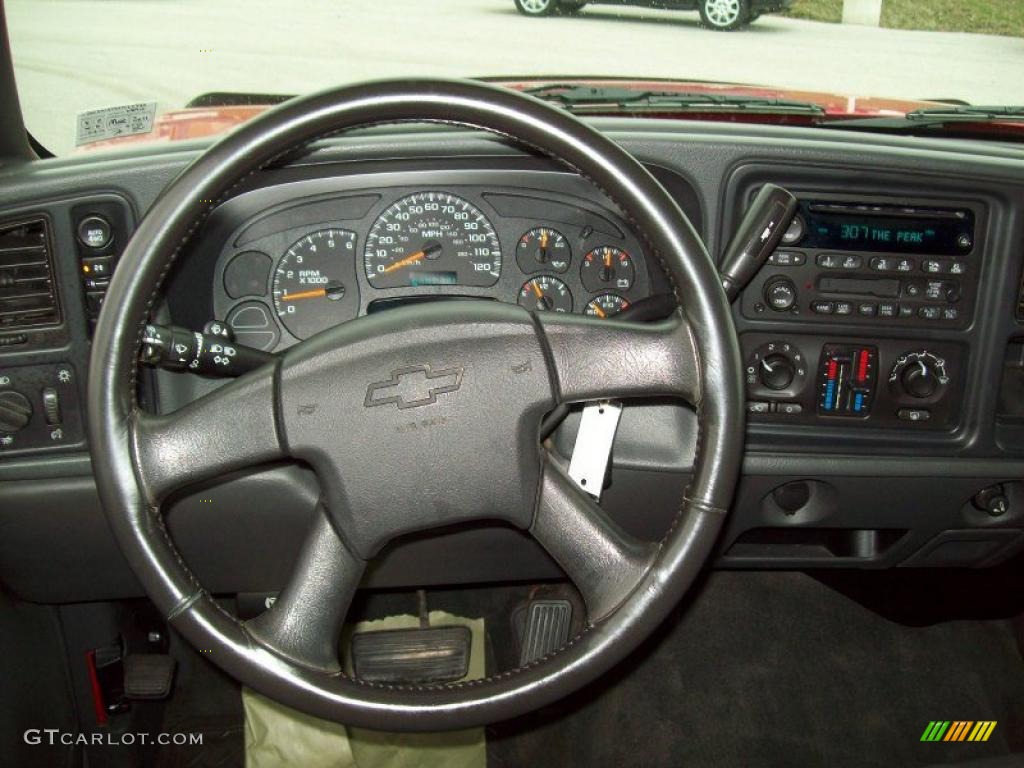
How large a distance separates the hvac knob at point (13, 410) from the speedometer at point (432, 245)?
2.12 feet

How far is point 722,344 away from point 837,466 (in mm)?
853

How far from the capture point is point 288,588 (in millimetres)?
1423

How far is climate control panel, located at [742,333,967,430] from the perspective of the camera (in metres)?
2.05

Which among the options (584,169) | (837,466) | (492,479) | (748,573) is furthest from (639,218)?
(748,573)

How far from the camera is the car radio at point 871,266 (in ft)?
6.49

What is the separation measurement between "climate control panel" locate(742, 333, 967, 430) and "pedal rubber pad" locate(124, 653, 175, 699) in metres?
1.44

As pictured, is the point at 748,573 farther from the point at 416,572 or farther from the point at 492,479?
the point at 492,479

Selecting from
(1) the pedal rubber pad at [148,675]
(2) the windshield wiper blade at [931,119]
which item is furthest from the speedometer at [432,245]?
(1) the pedal rubber pad at [148,675]

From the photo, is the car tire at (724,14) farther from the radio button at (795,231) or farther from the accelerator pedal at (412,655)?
the accelerator pedal at (412,655)

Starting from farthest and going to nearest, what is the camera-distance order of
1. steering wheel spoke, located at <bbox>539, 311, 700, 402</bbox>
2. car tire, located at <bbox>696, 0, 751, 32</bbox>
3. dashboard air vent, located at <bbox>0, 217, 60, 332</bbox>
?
car tire, located at <bbox>696, 0, 751, 32</bbox> < dashboard air vent, located at <bbox>0, 217, 60, 332</bbox> < steering wheel spoke, located at <bbox>539, 311, 700, 402</bbox>

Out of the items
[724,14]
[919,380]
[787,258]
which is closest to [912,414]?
[919,380]

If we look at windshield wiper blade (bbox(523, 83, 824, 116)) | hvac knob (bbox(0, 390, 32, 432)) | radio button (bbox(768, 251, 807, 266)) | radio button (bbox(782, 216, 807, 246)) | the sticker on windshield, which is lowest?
hvac knob (bbox(0, 390, 32, 432))

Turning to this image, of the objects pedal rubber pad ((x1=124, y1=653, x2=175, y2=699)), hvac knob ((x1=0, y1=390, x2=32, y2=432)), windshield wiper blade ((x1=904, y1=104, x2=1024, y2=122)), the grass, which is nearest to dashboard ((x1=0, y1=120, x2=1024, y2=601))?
hvac knob ((x1=0, y1=390, x2=32, y2=432))

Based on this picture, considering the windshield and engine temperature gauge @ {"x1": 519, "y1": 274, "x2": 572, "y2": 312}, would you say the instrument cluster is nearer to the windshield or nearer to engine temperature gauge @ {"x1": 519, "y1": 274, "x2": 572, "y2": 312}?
engine temperature gauge @ {"x1": 519, "y1": 274, "x2": 572, "y2": 312}
